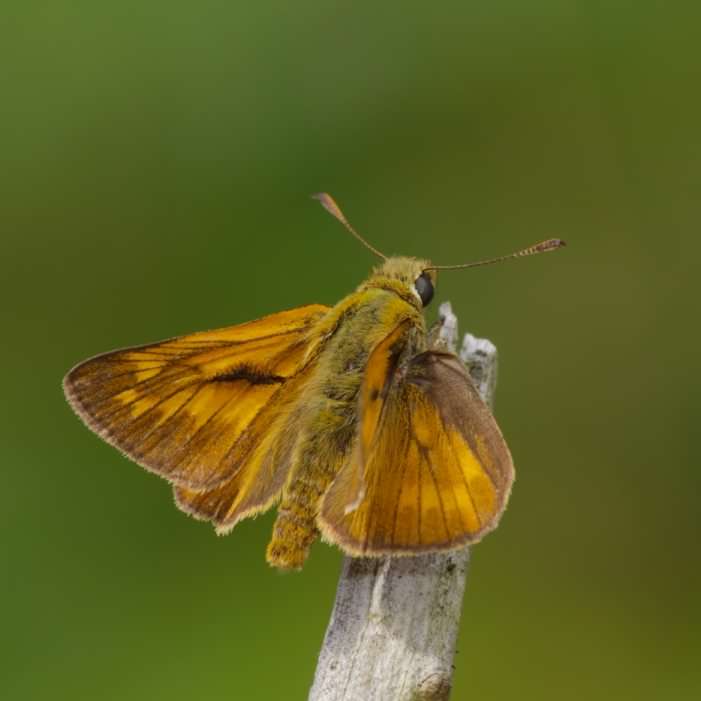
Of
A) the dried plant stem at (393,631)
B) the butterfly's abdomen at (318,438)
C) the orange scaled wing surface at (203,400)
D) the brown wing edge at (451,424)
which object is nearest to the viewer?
the dried plant stem at (393,631)

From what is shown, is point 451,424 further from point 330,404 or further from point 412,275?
point 412,275

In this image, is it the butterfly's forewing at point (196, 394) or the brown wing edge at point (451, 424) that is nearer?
the brown wing edge at point (451, 424)

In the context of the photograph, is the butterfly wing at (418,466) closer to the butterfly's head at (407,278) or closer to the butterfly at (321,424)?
the butterfly at (321,424)

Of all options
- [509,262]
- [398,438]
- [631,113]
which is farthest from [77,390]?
[631,113]

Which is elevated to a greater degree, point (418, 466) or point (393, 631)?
point (418, 466)

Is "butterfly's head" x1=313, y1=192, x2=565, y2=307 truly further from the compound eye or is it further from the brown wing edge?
the brown wing edge

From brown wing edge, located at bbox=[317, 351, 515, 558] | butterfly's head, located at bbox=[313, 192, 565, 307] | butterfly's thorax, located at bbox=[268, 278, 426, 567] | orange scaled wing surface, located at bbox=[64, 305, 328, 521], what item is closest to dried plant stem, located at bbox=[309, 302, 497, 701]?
brown wing edge, located at bbox=[317, 351, 515, 558]

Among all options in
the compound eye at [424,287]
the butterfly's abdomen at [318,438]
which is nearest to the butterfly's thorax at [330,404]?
the butterfly's abdomen at [318,438]

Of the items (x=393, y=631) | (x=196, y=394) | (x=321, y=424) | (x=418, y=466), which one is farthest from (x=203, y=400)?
(x=393, y=631)
